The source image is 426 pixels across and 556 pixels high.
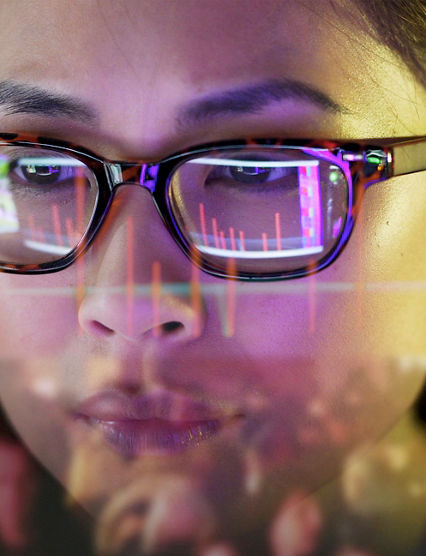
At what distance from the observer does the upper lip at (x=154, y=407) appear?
84 centimetres

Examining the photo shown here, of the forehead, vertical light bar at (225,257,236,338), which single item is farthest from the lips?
the forehead

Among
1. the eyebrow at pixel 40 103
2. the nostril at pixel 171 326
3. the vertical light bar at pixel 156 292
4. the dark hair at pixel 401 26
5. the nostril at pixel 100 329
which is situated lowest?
the nostril at pixel 100 329

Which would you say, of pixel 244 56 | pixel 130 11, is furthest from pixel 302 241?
pixel 130 11

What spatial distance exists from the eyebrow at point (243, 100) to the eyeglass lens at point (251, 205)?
0.16 ft

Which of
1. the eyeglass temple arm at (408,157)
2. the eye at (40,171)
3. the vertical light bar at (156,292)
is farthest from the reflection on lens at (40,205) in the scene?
the eyeglass temple arm at (408,157)

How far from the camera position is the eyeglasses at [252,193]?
0.80m

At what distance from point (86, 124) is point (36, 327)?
28 centimetres

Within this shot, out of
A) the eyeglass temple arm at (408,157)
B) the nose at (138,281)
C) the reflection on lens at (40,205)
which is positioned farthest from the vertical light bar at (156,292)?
the eyeglass temple arm at (408,157)

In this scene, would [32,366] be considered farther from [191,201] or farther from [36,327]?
[191,201]

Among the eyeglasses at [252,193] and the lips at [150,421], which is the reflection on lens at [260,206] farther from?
the lips at [150,421]

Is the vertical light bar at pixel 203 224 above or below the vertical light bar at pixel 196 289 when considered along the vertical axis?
above

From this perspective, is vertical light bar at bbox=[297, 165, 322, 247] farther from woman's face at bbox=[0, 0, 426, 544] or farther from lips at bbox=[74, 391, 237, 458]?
lips at bbox=[74, 391, 237, 458]

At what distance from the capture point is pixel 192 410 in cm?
85

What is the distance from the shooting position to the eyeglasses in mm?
803
